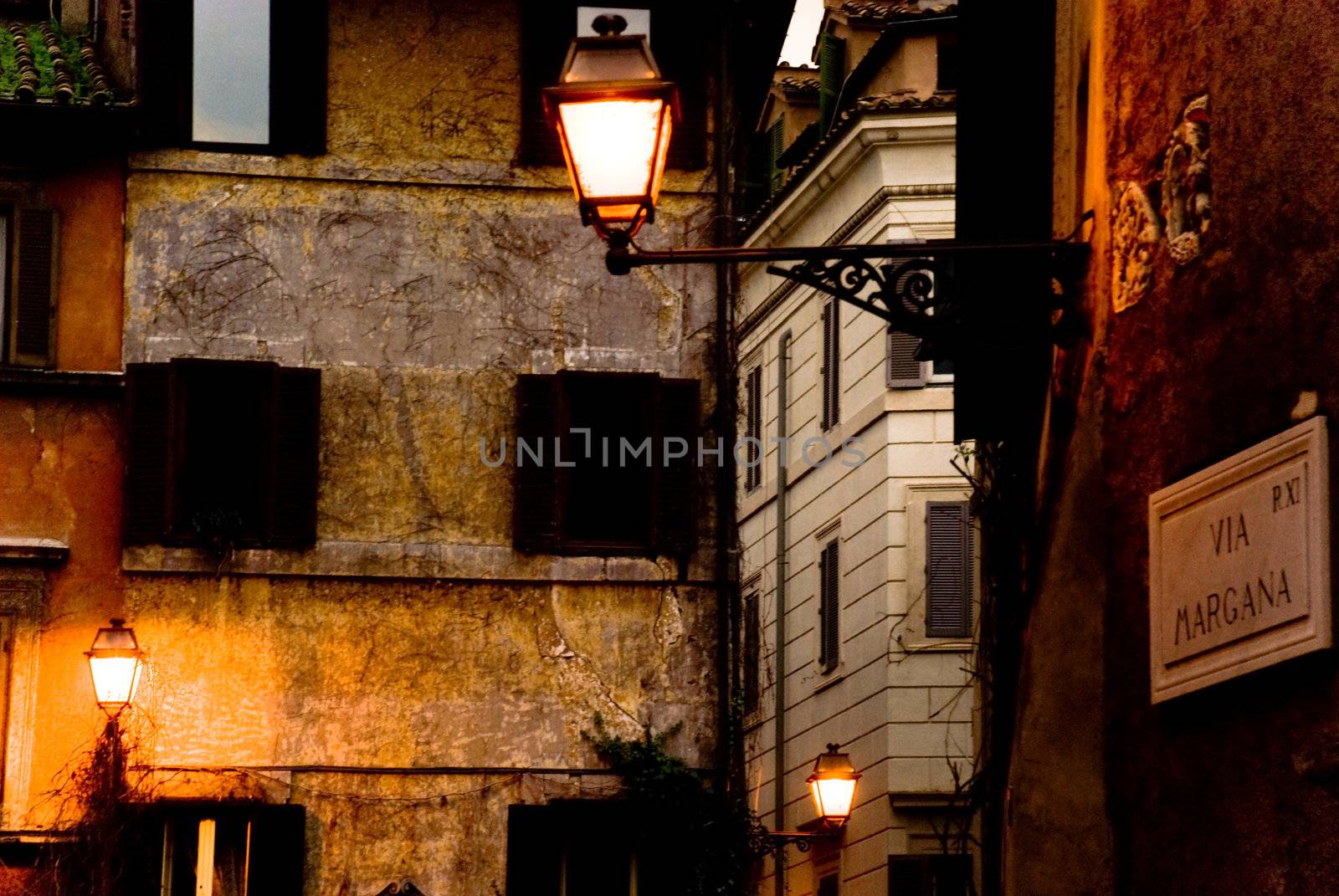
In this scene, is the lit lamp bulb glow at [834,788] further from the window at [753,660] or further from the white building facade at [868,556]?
the window at [753,660]

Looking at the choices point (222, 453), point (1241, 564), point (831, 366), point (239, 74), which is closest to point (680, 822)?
point (222, 453)

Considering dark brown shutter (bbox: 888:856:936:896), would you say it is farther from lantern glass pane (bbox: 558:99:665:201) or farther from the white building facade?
lantern glass pane (bbox: 558:99:665:201)

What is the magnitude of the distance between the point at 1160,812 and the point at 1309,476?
145cm

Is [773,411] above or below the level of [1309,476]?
above

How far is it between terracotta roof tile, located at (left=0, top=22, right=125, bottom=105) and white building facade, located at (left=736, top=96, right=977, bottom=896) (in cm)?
704

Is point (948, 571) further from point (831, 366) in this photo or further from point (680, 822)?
point (680, 822)

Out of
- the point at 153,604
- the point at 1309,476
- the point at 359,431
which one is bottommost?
the point at 1309,476

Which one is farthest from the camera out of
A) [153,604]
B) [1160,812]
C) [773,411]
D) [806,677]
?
[773,411]

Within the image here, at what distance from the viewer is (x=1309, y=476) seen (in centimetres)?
584

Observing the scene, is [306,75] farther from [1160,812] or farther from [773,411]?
[1160,812]

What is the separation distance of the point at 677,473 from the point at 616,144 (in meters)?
10.4

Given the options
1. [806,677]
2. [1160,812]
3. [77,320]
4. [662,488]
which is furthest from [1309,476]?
[806,677]

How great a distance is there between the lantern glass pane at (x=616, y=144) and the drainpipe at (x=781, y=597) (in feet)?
55.1

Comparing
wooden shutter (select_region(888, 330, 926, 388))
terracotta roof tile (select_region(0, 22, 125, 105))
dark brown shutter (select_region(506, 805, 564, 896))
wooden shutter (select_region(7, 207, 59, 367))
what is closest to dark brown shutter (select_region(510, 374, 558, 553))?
dark brown shutter (select_region(506, 805, 564, 896))
